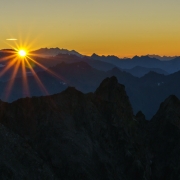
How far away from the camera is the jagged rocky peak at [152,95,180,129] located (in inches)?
4599

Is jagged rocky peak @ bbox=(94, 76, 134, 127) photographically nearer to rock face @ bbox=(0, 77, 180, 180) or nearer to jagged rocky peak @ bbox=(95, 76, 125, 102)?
jagged rocky peak @ bbox=(95, 76, 125, 102)

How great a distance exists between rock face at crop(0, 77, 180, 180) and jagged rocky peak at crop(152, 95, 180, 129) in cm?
58

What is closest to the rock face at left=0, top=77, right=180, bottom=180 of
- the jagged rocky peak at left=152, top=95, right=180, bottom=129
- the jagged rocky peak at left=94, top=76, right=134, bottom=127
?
the jagged rocky peak at left=94, top=76, right=134, bottom=127

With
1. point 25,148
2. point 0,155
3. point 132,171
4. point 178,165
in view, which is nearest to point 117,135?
point 132,171

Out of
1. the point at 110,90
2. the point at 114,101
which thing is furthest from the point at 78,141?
the point at 110,90

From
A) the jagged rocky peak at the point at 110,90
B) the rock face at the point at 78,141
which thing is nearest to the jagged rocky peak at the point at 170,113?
the rock face at the point at 78,141

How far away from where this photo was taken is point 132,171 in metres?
92.1

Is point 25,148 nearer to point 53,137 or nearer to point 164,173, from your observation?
point 53,137

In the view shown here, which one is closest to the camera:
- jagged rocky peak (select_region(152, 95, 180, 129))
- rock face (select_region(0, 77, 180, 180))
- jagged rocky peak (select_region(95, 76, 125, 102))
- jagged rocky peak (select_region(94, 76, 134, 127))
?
rock face (select_region(0, 77, 180, 180))

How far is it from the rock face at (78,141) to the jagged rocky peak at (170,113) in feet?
1.90

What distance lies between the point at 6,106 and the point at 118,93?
46507mm

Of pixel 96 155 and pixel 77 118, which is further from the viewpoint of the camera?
pixel 77 118

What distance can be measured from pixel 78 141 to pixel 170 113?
46.2m

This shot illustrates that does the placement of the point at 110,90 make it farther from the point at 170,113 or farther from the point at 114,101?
the point at 170,113
